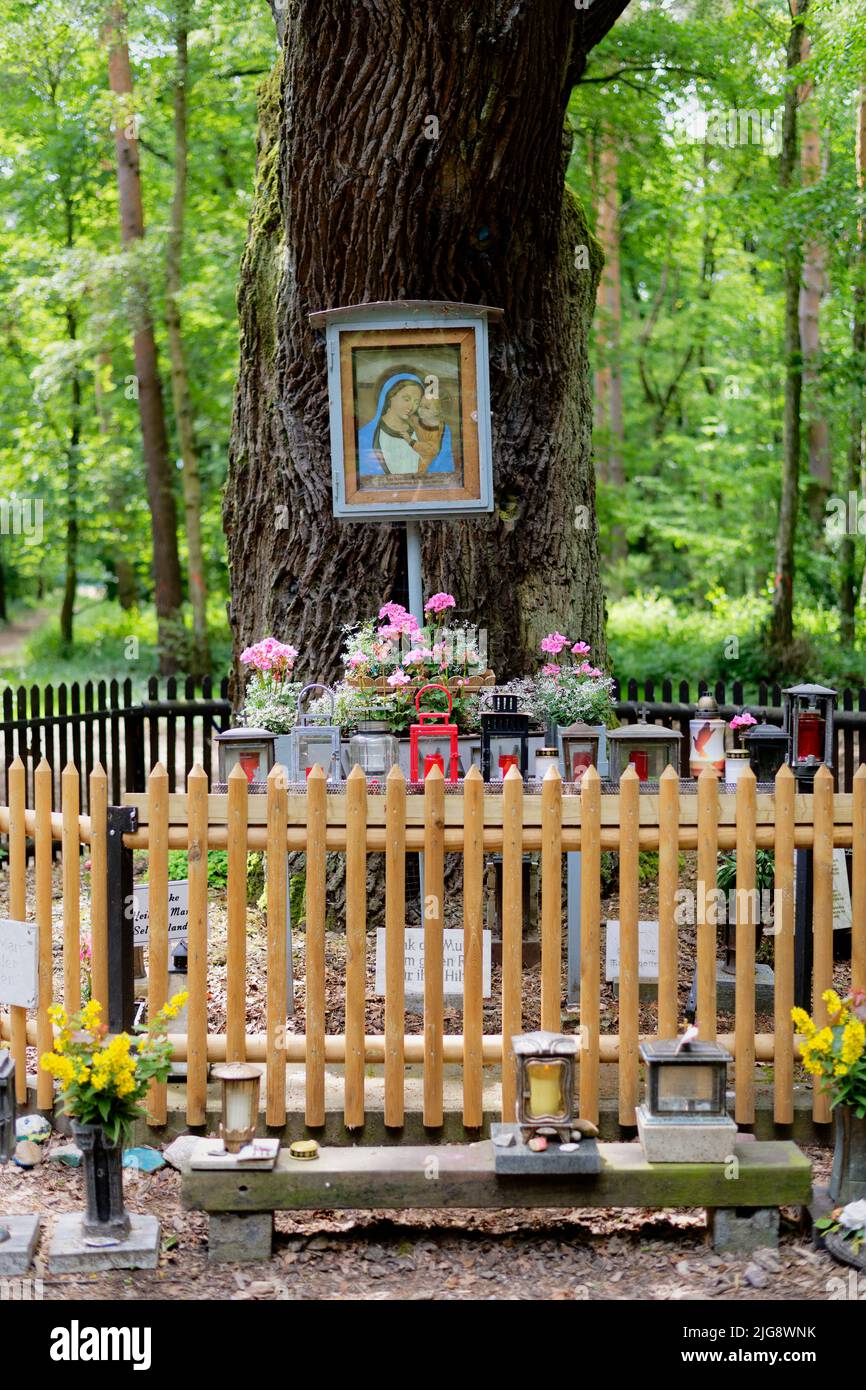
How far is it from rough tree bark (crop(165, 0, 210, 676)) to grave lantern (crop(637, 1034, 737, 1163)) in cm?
1432

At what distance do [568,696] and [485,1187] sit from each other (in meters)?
2.98

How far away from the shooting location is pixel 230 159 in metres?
20.5

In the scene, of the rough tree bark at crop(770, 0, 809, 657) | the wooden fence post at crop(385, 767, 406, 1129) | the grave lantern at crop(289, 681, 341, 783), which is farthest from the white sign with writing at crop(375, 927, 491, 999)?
the rough tree bark at crop(770, 0, 809, 657)

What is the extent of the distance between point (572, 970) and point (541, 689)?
1.40 metres

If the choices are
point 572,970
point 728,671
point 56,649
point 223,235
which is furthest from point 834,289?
point 572,970

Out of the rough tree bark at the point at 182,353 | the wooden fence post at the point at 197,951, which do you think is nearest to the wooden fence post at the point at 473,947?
the wooden fence post at the point at 197,951

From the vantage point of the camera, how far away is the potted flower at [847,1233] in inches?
163

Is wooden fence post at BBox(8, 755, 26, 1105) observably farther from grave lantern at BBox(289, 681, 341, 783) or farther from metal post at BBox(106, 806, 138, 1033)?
grave lantern at BBox(289, 681, 341, 783)

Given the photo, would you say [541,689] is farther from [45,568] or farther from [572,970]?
[45,568]

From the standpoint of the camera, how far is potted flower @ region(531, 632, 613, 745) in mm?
6723

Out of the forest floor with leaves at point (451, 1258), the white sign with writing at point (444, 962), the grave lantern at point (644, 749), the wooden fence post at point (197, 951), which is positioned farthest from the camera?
the grave lantern at point (644, 749)

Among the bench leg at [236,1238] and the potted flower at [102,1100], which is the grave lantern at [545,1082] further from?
the potted flower at [102,1100]

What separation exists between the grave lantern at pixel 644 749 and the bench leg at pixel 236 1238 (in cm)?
239

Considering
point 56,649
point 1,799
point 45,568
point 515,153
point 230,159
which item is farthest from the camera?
point 45,568
